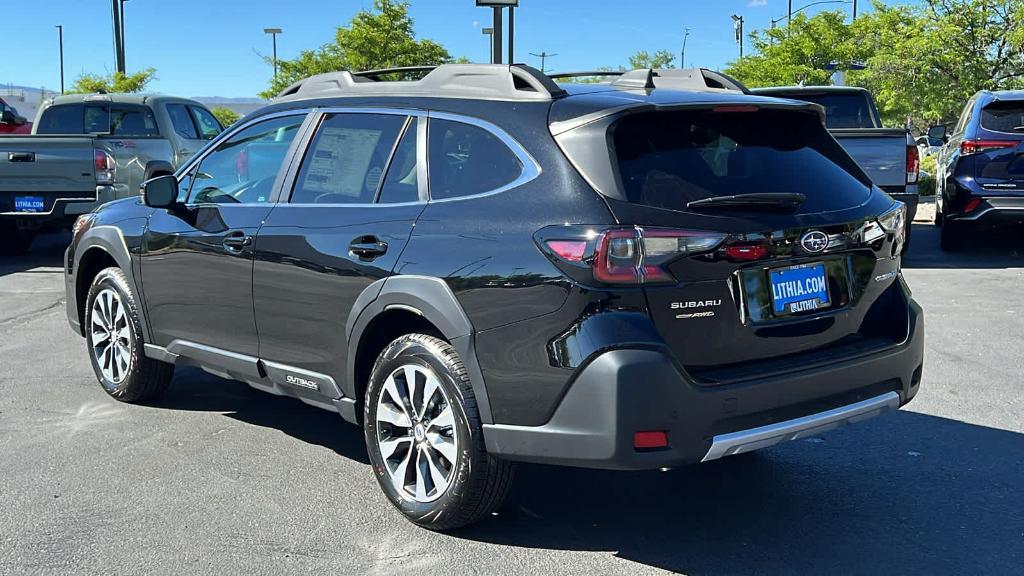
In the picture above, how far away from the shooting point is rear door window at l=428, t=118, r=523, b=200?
13.1 ft

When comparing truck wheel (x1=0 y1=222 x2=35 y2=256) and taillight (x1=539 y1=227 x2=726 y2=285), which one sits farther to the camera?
truck wheel (x1=0 y1=222 x2=35 y2=256)

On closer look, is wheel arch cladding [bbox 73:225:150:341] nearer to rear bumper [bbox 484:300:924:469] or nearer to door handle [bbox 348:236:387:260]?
door handle [bbox 348:236:387:260]

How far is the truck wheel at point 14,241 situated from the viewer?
43.6 feet

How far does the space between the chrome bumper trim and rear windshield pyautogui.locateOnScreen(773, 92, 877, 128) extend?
29.2 feet

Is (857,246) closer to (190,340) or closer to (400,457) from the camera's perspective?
(400,457)

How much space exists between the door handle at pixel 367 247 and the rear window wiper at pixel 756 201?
1262 millimetres

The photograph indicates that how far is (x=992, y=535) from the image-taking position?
13.4 feet

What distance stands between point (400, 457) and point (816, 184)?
194 cm

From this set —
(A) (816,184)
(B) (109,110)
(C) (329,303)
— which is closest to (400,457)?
(C) (329,303)

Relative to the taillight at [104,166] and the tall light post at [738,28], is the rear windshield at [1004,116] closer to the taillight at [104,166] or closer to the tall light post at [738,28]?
the taillight at [104,166]

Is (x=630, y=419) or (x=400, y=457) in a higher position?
(x=630, y=419)

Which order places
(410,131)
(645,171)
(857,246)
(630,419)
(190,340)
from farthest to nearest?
(190,340), (410,131), (857,246), (645,171), (630,419)

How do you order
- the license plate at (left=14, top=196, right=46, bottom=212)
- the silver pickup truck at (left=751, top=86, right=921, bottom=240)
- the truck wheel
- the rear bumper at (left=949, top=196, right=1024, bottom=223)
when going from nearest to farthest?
the silver pickup truck at (left=751, top=86, right=921, bottom=240), the rear bumper at (left=949, top=196, right=1024, bottom=223), the license plate at (left=14, top=196, right=46, bottom=212), the truck wheel

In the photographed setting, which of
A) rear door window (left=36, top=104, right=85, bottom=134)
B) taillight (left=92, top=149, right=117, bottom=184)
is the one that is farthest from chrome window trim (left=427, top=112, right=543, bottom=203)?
rear door window (left=36, top=104, right=85, bottom=134)
